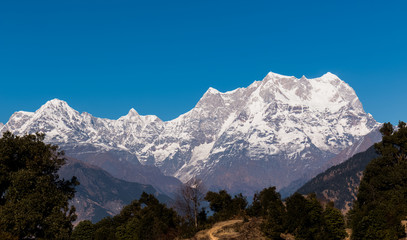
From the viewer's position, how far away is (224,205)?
137375mm

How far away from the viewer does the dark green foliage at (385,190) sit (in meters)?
70.6

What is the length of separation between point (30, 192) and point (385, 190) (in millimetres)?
88961

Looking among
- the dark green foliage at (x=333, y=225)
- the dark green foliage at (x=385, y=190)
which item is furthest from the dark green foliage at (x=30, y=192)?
the dark green foliage at (x=385, y=190)

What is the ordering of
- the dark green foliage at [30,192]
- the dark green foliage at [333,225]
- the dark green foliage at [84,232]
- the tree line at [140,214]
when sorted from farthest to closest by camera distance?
the dark green foliage at [84,232] < the dark green foliage at [333,225] < the tree line at [140,214] < the dark green foliage at [30,192]

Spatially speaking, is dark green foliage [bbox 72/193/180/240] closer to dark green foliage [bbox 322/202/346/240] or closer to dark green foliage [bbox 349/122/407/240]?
dark green foliage [bbox 322/202/346/240]

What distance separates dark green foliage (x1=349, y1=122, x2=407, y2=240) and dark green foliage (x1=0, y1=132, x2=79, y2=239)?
4892 centimetres

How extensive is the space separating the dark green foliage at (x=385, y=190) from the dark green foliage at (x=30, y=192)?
48.9 meters

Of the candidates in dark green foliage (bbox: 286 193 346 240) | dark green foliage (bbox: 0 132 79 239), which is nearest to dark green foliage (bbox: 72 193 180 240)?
dark green foliage (bbox: 0 132 79 239)

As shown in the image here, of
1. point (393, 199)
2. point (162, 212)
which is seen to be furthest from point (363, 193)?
point (162, 212)

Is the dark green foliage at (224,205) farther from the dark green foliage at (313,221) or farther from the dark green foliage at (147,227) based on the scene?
the dark green foliage at (313,221)

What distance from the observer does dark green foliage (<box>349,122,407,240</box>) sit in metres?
70.6

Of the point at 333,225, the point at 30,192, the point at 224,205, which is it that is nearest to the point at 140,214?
the point at 224,205

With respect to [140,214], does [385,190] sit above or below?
above

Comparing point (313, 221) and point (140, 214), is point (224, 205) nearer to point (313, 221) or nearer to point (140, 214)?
point (140, 214)
